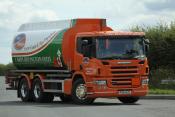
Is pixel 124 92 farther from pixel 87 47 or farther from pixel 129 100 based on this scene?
pixel 87 47

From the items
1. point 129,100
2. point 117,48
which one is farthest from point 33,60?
point 117,48

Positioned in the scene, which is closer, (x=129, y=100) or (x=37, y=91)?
(x=129, y=100)

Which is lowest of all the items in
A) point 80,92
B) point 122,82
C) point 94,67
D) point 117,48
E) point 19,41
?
point 80,92

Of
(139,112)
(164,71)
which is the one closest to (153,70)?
(164,71)

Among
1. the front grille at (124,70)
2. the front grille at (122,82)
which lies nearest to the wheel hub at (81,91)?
the front grille at (122,82)

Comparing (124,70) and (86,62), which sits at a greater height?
(86,62)

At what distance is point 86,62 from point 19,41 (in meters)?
6.26

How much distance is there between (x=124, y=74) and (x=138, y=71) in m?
0.57

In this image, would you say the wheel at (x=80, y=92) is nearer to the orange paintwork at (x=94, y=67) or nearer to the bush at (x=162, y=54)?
the orange paintwork at (x=94, y=67)

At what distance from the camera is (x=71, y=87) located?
88.2ft

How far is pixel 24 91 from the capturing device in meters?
30.8

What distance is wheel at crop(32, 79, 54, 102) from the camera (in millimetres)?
29219

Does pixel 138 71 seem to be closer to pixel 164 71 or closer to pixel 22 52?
pixel 22 52

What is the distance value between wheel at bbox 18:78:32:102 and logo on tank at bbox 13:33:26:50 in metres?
1.59
